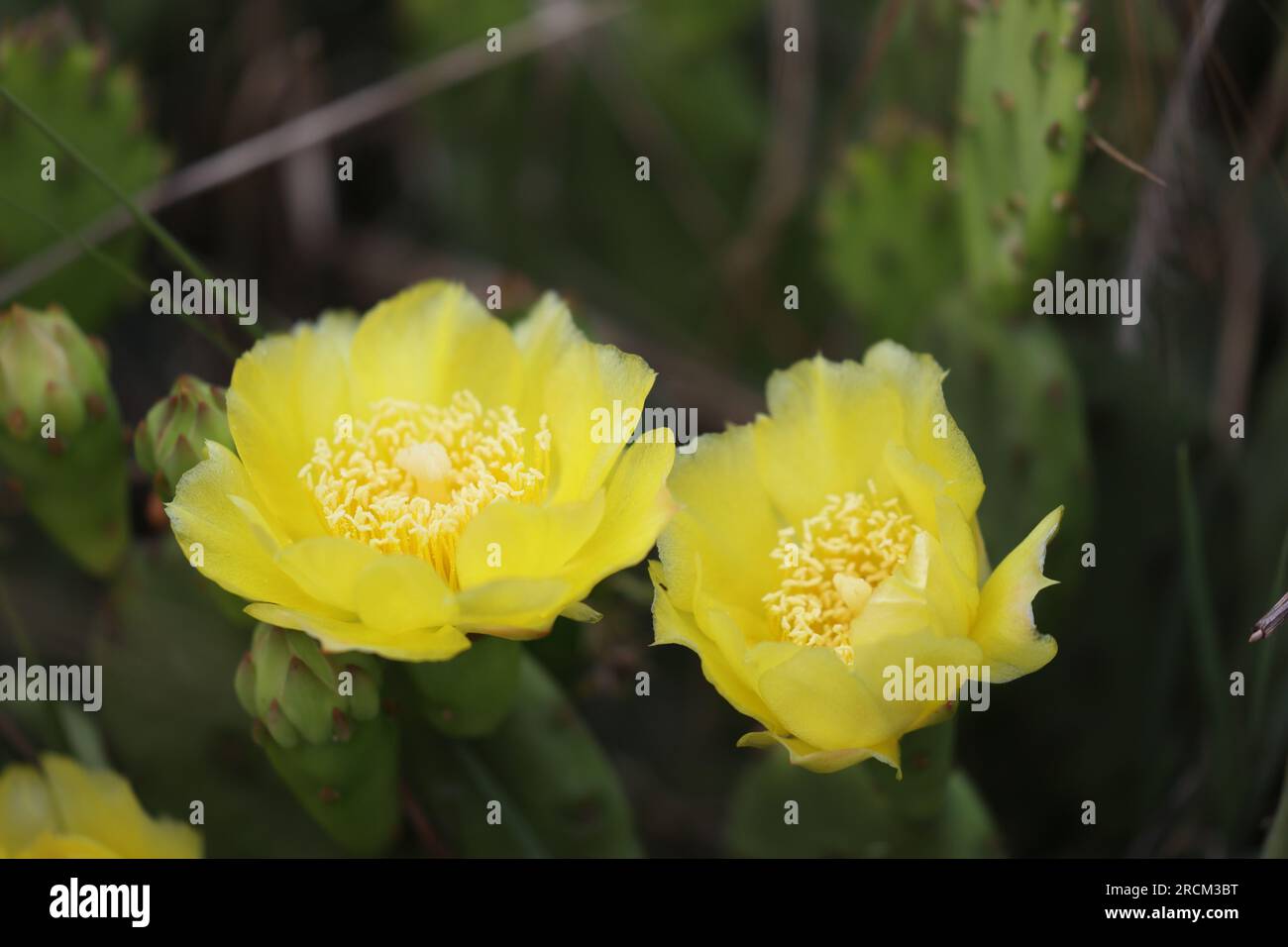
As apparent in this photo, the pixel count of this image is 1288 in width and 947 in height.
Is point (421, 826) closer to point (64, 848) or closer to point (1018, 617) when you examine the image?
point (64, 848)

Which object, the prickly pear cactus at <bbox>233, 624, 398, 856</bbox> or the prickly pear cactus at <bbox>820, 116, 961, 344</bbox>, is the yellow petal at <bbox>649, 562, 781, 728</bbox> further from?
the prickly pear cactus at <bbox>820, 116, 961, 344</bbox>

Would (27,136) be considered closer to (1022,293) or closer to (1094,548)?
(1022,293)

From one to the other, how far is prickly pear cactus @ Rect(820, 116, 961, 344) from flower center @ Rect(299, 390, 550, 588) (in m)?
0.58

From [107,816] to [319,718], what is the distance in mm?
244

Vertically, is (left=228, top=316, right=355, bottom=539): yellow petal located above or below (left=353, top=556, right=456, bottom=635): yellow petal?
above

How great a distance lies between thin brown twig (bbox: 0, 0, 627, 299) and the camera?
1.25 metres

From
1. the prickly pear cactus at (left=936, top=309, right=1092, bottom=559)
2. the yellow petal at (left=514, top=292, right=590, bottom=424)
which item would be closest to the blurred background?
the prickly pear cactus at (left=936, top=309, right=1092, bottom=559)

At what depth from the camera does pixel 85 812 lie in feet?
2.98

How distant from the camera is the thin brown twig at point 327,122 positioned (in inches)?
49.3

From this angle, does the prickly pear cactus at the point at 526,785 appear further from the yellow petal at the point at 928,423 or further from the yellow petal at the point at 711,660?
the yellow petal at the point at 928,423

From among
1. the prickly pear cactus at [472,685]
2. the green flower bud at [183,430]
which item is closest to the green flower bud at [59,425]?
the green flower bud at [183,430]

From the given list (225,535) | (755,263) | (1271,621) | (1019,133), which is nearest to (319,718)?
(225,535)
